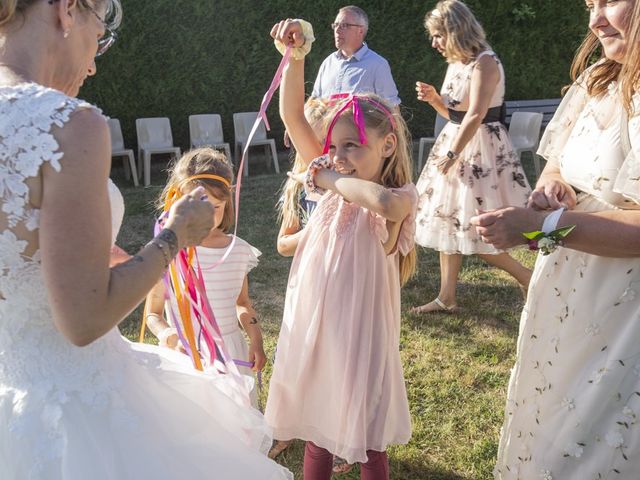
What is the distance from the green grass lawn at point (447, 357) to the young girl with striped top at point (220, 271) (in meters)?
0.77

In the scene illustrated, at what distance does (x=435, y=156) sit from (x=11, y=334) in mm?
3867

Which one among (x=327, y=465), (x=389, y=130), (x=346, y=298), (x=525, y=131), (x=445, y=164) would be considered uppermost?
(x=389, y=130)

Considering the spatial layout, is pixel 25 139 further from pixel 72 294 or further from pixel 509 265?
pixel 509 265

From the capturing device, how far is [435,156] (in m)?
4.94

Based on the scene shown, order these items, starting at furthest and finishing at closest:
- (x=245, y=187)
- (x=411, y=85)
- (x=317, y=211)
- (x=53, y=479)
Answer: (x=411, y=85)
(x=245, y=187)
(x=317, y=211)
(x=53, y=479)

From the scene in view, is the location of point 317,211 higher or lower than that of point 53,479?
higher

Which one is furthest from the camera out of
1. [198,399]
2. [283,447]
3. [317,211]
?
[283,447]

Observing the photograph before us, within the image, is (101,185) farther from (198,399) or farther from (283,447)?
(283,447)

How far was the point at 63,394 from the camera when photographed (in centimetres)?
148

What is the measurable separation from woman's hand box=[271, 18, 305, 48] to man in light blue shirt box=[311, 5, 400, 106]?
3673 millimetres

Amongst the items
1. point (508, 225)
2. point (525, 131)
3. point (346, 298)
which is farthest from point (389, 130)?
point (525, 131)

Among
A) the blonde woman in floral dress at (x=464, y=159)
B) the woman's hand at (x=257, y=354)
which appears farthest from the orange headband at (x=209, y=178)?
the blonde woman in floral dress at (x=464, y=159)

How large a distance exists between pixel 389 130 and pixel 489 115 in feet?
8.77

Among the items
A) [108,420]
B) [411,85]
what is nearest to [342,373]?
[108,420]
